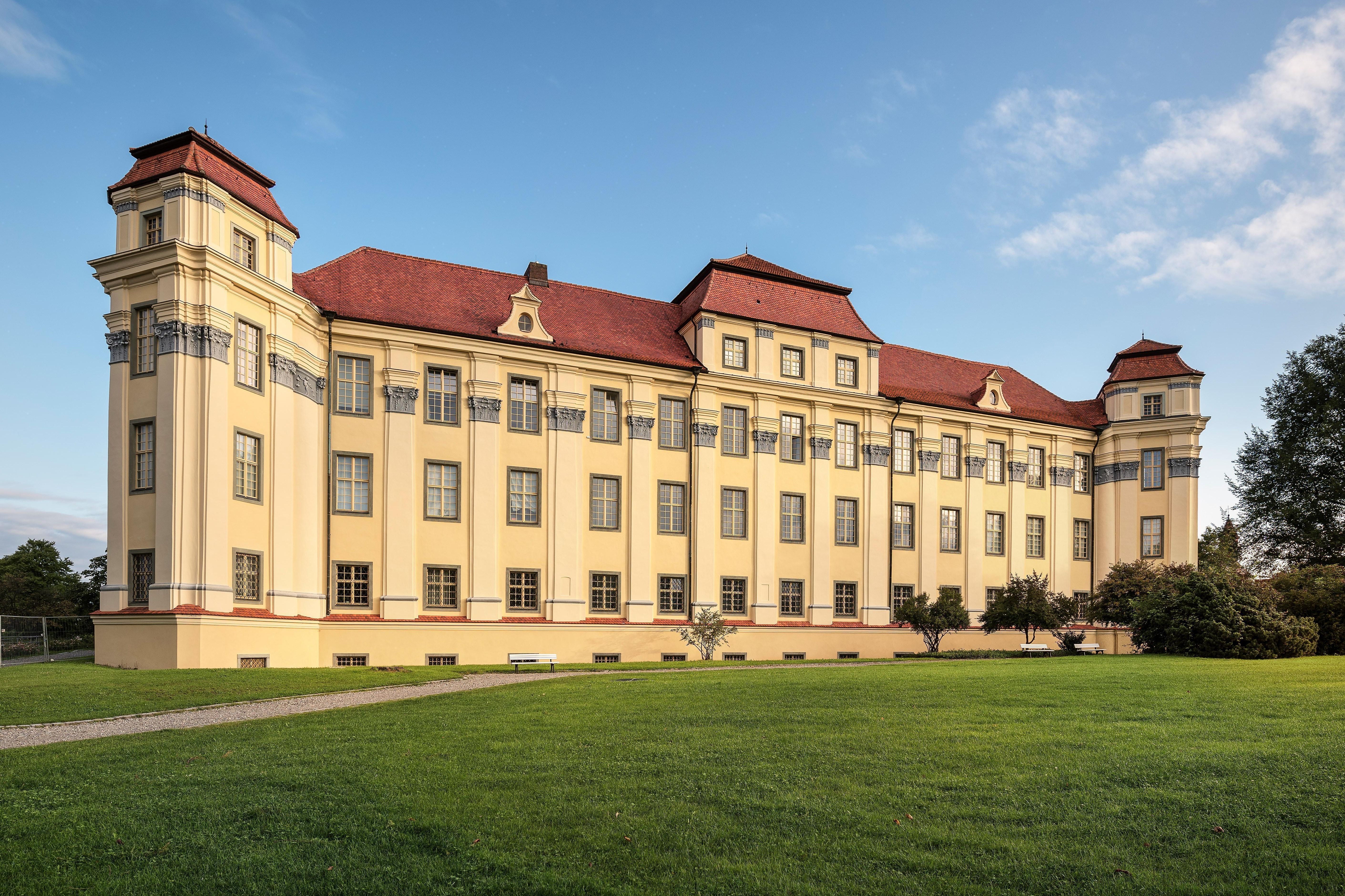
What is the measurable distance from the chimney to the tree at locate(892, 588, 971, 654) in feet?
→ 66.6

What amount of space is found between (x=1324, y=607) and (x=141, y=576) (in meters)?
35.7

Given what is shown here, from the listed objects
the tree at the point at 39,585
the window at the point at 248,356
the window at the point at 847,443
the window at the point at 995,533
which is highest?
the window at the point at 248,356

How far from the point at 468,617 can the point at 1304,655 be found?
25.9 m

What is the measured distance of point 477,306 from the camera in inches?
1326

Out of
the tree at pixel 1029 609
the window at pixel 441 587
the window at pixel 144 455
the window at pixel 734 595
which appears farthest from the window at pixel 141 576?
the tree at pixel 1029 609

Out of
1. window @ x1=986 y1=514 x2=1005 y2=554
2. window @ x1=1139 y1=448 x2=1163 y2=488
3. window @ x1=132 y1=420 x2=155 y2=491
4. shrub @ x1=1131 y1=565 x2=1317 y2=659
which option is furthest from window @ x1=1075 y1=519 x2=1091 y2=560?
window @ x1=132 y1=420 x2=155 y2=491

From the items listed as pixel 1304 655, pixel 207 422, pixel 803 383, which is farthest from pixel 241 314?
pixel 1304 655

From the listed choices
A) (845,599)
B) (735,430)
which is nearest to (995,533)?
(845,599)

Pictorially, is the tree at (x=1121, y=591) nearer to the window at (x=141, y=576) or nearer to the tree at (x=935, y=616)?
the tree at (x=935, y=616)

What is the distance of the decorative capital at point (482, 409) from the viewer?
31.9m

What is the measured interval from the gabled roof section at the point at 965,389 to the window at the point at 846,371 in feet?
5.53

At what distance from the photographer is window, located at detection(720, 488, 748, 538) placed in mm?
36344

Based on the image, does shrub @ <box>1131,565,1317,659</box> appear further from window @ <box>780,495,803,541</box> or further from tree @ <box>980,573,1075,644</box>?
window @ <box>780,495,803,541</box>

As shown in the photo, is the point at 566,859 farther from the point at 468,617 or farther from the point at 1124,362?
the point at 1124,362
